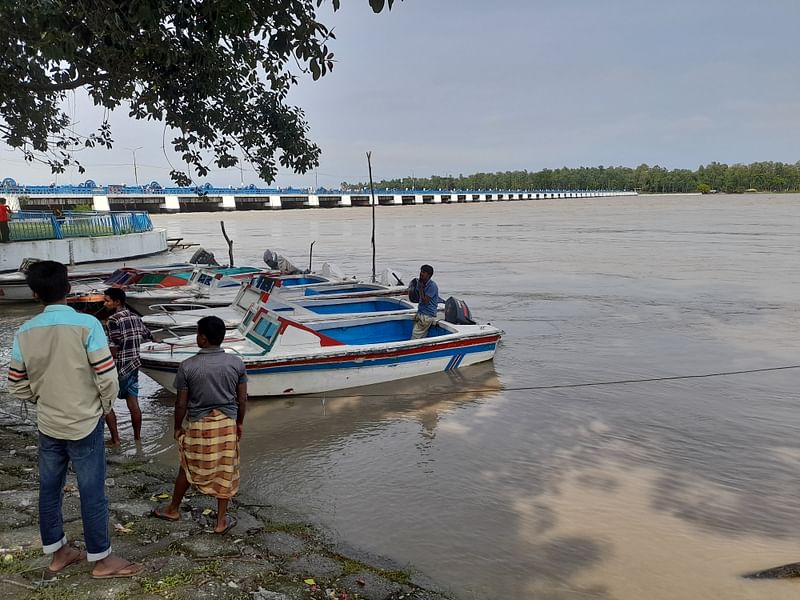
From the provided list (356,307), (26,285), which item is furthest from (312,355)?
(26,285)

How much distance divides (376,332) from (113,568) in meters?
8.43

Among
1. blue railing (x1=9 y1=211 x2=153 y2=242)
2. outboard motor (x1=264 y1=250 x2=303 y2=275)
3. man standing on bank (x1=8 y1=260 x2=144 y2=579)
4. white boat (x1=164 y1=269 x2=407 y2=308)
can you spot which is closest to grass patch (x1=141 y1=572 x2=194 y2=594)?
man standing on bank (x1=8 y1=260 x2=144 y2=579)

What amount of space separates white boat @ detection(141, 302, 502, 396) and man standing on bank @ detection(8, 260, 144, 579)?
5190 millimetres

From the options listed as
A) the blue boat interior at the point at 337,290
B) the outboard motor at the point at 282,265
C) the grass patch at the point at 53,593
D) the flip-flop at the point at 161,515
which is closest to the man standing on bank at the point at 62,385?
the grass patch at the point at 53,593

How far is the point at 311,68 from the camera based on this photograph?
5918 millimetres

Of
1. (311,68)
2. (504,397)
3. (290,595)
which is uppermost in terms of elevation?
(311,68)

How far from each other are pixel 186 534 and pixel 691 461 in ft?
19.3

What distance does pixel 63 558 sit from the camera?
411 cm

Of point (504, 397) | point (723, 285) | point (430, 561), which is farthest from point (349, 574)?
point (723, 285)

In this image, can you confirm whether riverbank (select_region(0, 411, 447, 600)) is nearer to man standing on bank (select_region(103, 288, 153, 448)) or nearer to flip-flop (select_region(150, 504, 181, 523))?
flip-flop (select_region(150, 504, 181, 523))

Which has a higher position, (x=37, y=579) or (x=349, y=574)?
(x=37, y=579)

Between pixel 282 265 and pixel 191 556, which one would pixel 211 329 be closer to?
pixel 191 556

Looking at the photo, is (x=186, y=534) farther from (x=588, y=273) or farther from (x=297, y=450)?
(x=588, y=273)

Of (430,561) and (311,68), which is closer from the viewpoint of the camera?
(430,561)
